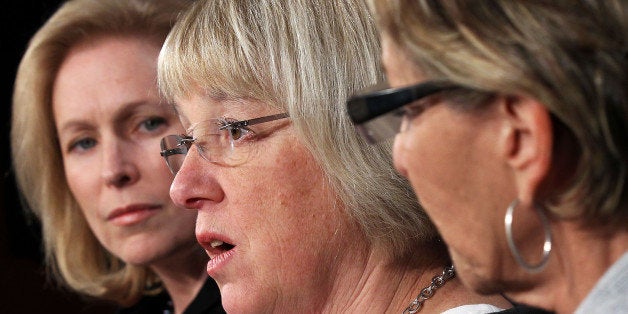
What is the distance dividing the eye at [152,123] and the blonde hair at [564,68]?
1.64 meters

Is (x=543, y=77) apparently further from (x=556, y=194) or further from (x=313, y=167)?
(x=313, y=167)

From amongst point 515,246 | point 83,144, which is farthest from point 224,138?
point 83,144

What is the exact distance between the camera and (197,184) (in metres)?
1.79

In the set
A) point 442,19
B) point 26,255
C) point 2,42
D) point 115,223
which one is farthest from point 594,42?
point 26,255

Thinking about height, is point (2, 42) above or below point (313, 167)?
above

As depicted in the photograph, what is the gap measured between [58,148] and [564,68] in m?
2.27

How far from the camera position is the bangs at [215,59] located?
5.79 feet

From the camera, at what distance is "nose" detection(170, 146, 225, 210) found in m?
1.78

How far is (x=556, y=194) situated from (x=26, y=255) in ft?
10.3

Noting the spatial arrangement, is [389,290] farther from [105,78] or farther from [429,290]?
[105,78]

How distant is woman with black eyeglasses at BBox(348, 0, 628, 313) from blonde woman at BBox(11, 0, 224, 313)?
1.48 metres

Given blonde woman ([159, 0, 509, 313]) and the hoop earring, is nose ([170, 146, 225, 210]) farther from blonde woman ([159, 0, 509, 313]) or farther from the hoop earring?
the hoop earring

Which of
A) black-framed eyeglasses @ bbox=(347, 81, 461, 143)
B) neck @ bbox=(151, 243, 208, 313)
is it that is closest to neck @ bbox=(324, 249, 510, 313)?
black-framed eyeglasses @ bbox=(347, 81, 461, 143)

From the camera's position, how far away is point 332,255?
1762 millimetres
